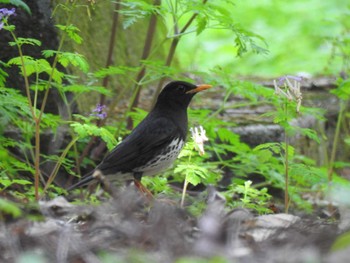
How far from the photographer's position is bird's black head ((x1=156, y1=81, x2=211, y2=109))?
17.5 ft

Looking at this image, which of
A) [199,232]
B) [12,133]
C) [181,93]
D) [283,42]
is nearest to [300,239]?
[199,232]

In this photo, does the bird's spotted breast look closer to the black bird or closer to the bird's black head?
the black bird

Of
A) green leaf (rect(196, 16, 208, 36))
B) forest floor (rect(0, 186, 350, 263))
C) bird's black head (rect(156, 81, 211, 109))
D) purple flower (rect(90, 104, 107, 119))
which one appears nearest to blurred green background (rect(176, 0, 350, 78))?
bird's black head (rect(156, 81, 211, 109))

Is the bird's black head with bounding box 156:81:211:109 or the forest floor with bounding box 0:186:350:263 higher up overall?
the forest floor with bounding box 0:186:350:263

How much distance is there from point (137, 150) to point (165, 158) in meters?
0.19

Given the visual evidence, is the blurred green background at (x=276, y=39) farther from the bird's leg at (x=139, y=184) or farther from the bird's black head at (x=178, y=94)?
the bird's leg at (x=139, y=184)

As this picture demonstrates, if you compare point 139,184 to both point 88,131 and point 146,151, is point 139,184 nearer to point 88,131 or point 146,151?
point 146,151

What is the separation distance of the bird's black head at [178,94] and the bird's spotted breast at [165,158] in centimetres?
42

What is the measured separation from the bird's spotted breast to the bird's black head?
1.36ft

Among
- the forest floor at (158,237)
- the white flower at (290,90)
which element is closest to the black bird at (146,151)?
the white flower at (290,90)

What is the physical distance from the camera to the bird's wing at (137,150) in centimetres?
496

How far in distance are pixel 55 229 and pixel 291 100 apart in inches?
72.1

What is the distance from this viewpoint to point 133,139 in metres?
5.00

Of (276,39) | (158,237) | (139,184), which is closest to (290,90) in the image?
(139,184)
